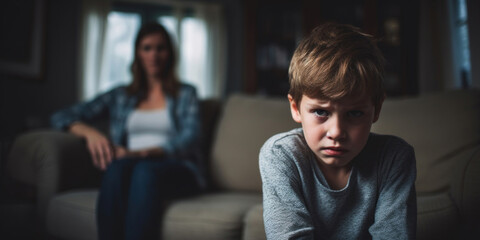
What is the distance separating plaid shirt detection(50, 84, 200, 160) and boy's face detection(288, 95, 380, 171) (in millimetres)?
945

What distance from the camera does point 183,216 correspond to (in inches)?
44.1

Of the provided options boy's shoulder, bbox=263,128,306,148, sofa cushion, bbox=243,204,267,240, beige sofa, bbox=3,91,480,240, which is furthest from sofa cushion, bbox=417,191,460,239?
sofa cushion, bbox=243,204,267,240

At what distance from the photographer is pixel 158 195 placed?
3.77 feet

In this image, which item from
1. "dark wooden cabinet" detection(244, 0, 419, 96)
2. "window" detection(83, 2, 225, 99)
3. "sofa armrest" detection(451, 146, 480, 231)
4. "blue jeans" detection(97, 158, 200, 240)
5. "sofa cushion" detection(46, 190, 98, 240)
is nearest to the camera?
"sofa armrest" detection(451, 146, 480, 231)

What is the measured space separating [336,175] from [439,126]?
1.77ft

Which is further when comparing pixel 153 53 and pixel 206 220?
pixel 153 53

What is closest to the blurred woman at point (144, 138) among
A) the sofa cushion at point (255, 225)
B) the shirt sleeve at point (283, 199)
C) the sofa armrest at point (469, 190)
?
the sofa cushion at point (255, 225)

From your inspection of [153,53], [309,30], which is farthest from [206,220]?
[309,30]

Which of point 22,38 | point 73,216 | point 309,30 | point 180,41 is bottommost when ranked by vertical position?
point 73,216

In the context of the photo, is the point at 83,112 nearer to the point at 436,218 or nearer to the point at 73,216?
the point at 73,216

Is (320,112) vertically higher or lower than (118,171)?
higher

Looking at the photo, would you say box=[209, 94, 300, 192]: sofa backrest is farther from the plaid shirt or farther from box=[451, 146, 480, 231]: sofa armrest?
box=[451, 146, 480, 231]: sofa armrest

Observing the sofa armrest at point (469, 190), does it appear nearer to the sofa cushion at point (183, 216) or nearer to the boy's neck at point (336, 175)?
the boy's neck at point (336, 175)

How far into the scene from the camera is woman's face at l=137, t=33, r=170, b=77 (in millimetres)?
1568
